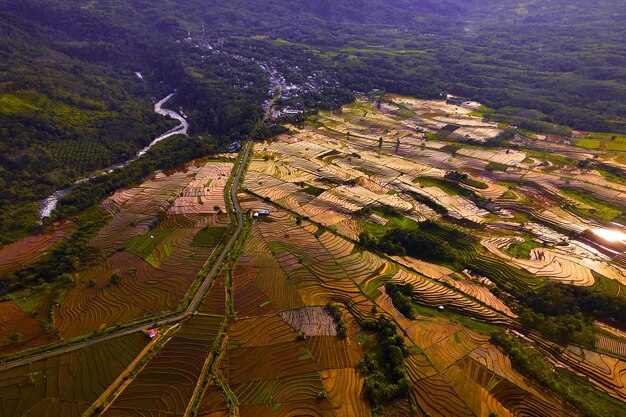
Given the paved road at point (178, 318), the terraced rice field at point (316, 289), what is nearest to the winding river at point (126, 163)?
the terraced rice field at point (316, 289)

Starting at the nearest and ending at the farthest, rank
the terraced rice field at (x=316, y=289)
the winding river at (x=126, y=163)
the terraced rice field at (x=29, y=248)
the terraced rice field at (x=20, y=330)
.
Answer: the terraced rice field at (x=316, y=289)
the terraced rice field at (x=20, y=330)
the terraced rice field at (x=29, y=248)
the winding river at (x=126, y=163)

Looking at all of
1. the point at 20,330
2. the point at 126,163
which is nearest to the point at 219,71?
the point at 126,163

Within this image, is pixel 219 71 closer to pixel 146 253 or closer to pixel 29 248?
pixel 29 248

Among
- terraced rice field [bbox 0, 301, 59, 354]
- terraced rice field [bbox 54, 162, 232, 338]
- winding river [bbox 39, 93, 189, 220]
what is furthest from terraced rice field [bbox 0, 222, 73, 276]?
terraced rice field [bbox 0, 301, 59, 354]

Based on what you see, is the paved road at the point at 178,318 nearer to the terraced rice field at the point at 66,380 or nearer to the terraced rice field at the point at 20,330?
the terraced rice field at the point at 66,380

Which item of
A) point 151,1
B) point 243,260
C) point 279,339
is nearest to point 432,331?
point 279,339

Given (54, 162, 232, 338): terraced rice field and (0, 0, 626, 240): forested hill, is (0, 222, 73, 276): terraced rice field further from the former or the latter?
(54, 162, 232, 338): terraced rice field
